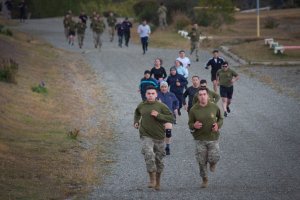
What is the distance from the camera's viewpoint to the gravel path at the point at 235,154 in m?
13.9

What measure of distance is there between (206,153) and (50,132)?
23.5 feet

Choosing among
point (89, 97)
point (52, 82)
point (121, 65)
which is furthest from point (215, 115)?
point (121, 65)

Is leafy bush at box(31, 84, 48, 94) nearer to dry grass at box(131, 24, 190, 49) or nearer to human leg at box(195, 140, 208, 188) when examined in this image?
human leg at box(195, 140, 208, 188)

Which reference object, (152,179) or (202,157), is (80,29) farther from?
(202,157)

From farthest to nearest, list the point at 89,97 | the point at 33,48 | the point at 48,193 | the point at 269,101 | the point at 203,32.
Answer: the point at 203,32, the point at 33,48, the point at 89,97, the point at 269,101, the point at 48,193

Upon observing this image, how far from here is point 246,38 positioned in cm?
4503

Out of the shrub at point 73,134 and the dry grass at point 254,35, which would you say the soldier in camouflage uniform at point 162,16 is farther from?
the shrub at point 73,134

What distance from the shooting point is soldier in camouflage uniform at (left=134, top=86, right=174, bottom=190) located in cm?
1411

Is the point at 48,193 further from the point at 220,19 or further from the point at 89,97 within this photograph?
the point at 220,19

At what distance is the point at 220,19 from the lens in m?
50.1

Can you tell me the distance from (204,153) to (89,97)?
1409 centimetres

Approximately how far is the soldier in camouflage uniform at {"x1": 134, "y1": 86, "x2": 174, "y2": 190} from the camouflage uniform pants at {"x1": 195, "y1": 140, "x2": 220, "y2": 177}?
0.65m

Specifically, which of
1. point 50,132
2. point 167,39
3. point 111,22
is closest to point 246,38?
point 167,39

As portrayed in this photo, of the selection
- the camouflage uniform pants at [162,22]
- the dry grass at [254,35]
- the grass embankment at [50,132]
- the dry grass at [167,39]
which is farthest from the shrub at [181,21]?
the grass embankment at [50,132]
